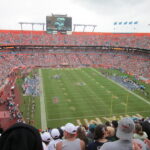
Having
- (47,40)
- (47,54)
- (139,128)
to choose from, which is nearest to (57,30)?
(47,40)

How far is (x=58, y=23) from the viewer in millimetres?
63656

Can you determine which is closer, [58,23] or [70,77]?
[70,77]

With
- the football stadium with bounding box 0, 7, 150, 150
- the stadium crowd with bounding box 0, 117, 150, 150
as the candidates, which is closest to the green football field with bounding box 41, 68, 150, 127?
the football stadium with bounding box 0, 7, 150, 150

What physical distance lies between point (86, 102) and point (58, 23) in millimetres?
44585

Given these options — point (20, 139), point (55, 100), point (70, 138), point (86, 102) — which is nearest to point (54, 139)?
point (70, 138)

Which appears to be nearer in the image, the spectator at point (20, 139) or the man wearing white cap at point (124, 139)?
the spectator at point (20, 139)

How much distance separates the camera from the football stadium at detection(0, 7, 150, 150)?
20766 millimetres

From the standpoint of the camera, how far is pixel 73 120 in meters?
19.5

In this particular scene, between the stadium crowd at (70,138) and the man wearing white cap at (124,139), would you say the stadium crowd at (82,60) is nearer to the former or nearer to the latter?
the stadium crowd at (70,138)

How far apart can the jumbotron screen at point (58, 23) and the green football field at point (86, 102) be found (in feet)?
111

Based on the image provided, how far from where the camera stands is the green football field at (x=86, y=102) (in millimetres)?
20391

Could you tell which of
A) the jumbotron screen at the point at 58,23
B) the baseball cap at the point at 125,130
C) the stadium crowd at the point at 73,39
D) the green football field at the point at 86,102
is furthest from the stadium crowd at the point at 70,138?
the jumbotron screen at the point at 58,23

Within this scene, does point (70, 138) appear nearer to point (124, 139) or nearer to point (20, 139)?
point (124, 139)

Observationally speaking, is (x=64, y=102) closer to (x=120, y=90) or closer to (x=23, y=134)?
(x=120, y=90)
